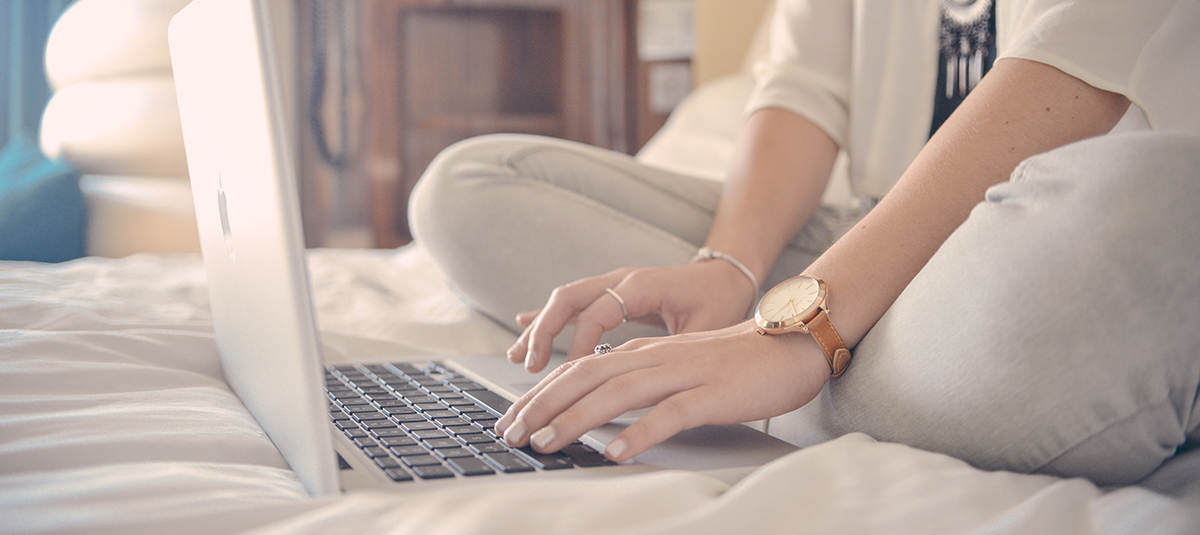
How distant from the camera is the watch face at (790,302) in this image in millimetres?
542

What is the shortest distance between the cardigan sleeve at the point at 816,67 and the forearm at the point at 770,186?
21 mm

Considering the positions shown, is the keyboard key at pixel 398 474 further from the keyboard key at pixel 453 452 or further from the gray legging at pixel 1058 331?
the gray legging at pixel 1058 331

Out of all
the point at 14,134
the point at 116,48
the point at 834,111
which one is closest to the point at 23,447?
the point at 834,111

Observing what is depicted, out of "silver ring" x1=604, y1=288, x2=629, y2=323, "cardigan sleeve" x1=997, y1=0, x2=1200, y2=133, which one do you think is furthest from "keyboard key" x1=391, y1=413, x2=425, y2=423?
"cardigan sleeve" x1=997, y1=0, x2=1200, y2=133

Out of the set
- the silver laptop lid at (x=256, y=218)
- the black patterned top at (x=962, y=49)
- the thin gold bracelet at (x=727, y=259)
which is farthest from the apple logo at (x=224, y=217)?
the black patterned top at (x=962, y=49)

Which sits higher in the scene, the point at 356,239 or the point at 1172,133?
the point at 1172,133

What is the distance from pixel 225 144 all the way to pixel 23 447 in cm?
19

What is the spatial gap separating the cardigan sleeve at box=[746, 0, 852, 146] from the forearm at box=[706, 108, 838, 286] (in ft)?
0.07

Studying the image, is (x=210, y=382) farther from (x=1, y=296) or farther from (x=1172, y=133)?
(x=1172, y=133)

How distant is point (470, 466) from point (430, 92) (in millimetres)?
2469

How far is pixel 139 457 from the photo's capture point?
45 cm

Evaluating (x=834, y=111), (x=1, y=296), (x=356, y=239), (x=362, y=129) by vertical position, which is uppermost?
(x=834, y=111)

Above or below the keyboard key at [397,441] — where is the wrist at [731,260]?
below

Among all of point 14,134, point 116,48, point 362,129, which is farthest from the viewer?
point 362,129
